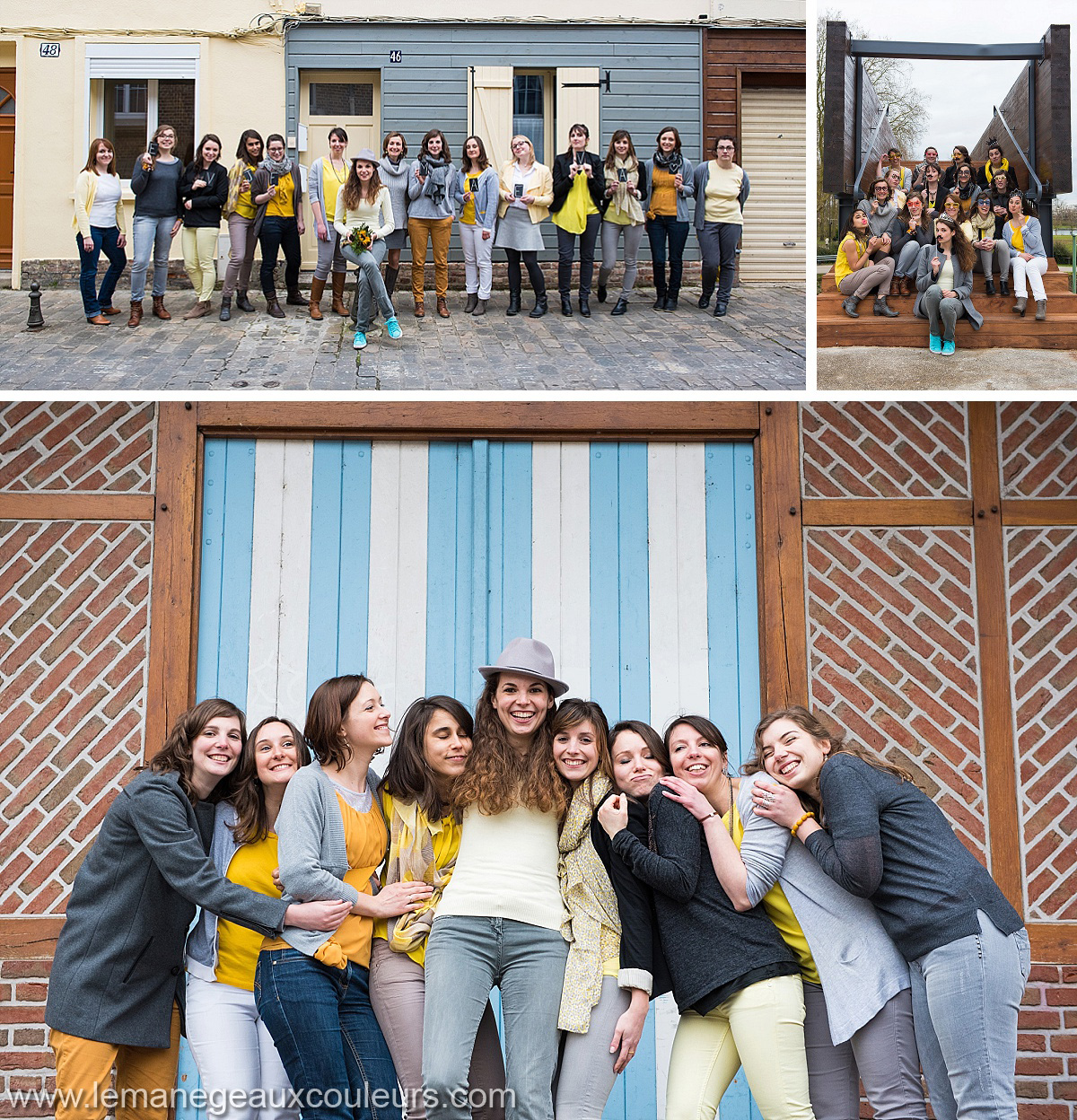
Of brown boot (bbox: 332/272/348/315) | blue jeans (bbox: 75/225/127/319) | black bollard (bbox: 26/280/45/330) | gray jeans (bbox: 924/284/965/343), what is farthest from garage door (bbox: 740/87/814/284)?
black bollard (bbox: 26/280/45/330)

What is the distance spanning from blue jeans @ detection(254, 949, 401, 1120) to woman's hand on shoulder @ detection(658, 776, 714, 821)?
0.99 metres

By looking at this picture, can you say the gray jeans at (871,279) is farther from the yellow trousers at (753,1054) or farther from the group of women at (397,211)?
the yellow trousers at (753,1054)

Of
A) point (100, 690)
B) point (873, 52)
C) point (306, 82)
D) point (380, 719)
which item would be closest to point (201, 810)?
point (380, 719)

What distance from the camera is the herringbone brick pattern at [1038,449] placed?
5.30 meters

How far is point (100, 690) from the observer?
5137 millimetres

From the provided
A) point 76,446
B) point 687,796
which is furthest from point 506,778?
point 76,446

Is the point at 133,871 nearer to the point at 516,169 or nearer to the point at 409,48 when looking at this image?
the point at 516,169

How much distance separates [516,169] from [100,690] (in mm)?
5951

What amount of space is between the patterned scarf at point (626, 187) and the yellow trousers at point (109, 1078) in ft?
24.2

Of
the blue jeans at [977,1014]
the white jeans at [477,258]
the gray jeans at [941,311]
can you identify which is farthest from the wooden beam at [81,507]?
the white jeans at [477,258]

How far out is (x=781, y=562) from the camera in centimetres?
525

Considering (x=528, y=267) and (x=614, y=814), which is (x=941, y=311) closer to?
(x=528, y=267)

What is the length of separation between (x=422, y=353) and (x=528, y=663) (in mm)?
5219

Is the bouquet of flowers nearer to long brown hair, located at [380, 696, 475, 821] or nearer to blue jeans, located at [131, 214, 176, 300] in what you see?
blue jeans, located at [131, 214, 176, 300]
